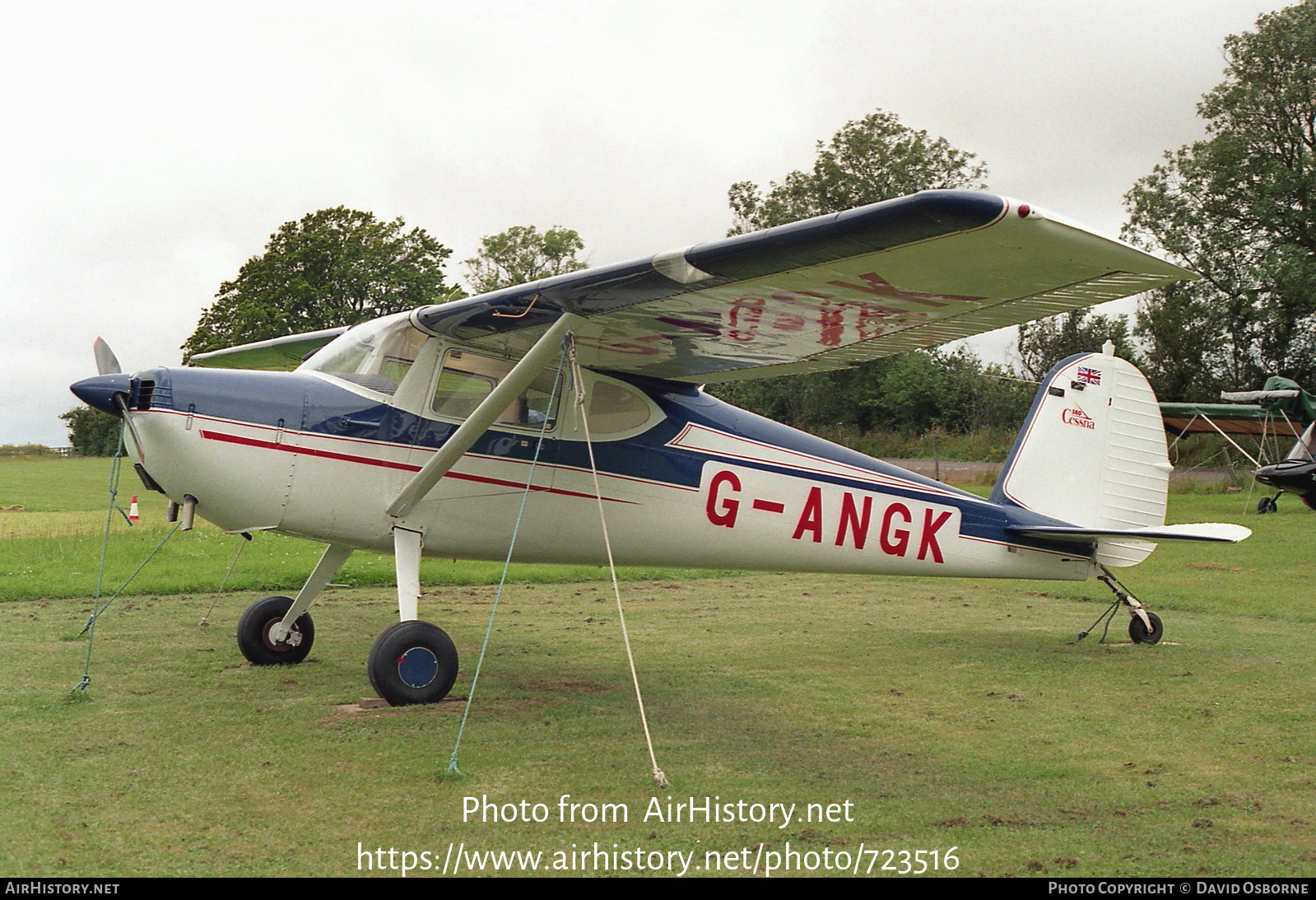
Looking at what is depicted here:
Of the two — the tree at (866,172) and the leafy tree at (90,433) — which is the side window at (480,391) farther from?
the leafy tree at (90,433)

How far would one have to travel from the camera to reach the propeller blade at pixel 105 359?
20.9 ft

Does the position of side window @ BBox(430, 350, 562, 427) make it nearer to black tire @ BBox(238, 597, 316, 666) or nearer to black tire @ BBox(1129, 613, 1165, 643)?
black tire @ BBox(238, 597, 316, 666)

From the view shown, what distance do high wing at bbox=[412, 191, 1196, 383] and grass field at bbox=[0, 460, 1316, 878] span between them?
2.43 meters

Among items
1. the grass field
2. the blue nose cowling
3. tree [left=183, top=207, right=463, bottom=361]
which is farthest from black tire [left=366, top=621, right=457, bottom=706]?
tree [left=183, top=207, right=463, bottom=361]

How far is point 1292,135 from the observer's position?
1329 inches

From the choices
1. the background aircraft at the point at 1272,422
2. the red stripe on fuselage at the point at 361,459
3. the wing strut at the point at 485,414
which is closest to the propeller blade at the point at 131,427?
the red stripe on fuselage at the point at 361,459

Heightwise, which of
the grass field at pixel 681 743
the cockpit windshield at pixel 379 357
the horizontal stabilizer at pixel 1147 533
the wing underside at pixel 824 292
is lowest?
the grass field at pixel 681 743

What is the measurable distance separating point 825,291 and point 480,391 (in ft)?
9.15

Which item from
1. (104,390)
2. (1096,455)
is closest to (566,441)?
(104,390)

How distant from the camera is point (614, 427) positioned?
23.6ft

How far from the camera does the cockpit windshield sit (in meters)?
6.77

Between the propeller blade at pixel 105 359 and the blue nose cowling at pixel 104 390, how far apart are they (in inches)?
13.0
